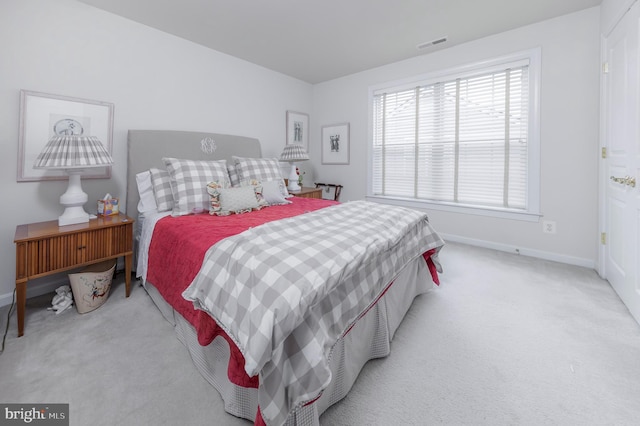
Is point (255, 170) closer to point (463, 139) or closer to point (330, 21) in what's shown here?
point (330, 21)

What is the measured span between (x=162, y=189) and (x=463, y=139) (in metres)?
3.54

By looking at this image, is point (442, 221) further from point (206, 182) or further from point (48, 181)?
point (48, 181)

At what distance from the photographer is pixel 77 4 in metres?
2.41

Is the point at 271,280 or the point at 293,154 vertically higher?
the point at 293,154

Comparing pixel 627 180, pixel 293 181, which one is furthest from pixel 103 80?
pixel 627 180

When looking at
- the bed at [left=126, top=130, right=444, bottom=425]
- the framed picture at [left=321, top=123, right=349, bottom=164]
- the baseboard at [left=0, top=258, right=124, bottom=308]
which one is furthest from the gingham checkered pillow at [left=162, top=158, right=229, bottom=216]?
the framed picture at [left=321, top=123, right=349, bottom=164]

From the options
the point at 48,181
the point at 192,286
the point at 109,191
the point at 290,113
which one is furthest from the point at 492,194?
the point at 48,181

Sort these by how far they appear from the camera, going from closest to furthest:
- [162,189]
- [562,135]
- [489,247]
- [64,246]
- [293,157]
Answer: [64,246] < [162,189] < [562,135] < [489,247] < [293,157]

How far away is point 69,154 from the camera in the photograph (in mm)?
1957

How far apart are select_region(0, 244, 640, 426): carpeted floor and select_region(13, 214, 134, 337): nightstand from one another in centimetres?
36

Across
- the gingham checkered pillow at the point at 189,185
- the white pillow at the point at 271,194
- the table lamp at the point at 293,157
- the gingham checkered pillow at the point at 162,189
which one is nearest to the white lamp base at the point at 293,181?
the table lamp at the point at 293,157

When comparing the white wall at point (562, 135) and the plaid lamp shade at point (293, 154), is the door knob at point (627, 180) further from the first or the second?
the plaid lamp shade at point (293, 154)

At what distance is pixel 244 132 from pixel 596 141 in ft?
13.1

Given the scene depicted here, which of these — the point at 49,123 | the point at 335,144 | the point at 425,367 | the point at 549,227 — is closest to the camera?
the point at 425,367
